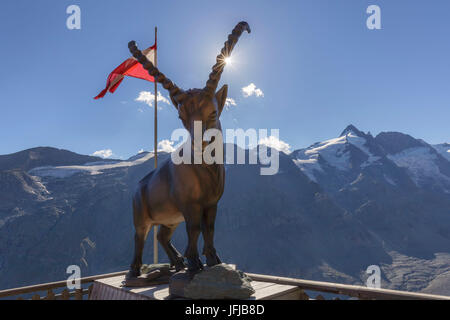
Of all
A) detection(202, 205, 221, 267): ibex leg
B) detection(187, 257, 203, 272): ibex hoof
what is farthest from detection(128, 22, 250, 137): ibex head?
detection(187, 257, 203, 272): ibex hoof

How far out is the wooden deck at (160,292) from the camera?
144 inches

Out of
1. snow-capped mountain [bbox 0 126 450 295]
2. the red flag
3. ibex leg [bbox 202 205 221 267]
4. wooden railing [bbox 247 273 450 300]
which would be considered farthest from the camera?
snow-capped mountain [bbox 0 126 450 295]

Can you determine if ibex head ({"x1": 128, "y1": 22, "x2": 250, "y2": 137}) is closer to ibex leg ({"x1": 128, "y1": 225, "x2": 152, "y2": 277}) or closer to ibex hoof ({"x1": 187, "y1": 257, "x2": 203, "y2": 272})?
ibex hoof ({"x1": 187, "y1": 257, "x2": 203, "y2": 272})

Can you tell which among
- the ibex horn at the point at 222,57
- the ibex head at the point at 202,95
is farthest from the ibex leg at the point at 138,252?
the ibex horn at the point at 222,57

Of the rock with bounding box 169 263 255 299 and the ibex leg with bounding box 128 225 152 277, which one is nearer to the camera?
the rock with bounding box 169 263 255 299

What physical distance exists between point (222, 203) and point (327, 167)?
10249 centimetres

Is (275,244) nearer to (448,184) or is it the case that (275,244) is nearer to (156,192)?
(156,192)

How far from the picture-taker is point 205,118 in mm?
3482

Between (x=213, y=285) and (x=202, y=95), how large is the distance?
2.04m

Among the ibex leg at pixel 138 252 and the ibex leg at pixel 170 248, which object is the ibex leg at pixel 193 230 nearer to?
the ibex leg at pixel 170 248

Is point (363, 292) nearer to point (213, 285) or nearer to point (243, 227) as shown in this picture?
point (213, 285)

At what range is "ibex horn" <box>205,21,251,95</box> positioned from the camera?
11.5 feet

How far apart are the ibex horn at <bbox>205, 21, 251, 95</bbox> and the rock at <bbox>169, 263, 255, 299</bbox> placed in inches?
78.1
